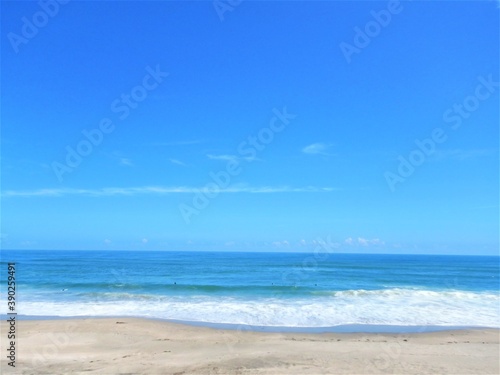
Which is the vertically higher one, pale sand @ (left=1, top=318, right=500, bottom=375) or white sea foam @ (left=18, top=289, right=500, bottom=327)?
pale sand @ (left=1, top=318, right=500, bottom=375)

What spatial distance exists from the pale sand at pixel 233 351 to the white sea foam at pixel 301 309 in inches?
94.3

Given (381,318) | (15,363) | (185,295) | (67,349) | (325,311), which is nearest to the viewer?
(15,363)

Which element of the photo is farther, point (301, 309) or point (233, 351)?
point (301, 309)

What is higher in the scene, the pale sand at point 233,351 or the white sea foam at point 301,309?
the pale sand at point 233,351

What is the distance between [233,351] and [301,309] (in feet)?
28.5

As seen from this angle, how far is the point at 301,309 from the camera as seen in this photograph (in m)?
18.8

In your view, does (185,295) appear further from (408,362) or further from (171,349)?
(408,362)

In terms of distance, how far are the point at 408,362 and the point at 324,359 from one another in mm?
2109

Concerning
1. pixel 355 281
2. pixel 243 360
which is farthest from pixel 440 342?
pixel 355 281

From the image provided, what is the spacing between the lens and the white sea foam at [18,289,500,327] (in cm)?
1631

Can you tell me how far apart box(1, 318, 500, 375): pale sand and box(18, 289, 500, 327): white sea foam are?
2396 millimetres

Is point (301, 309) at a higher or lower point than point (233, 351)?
lower

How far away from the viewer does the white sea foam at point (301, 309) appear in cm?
1631

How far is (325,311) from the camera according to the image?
18297 millimetres
